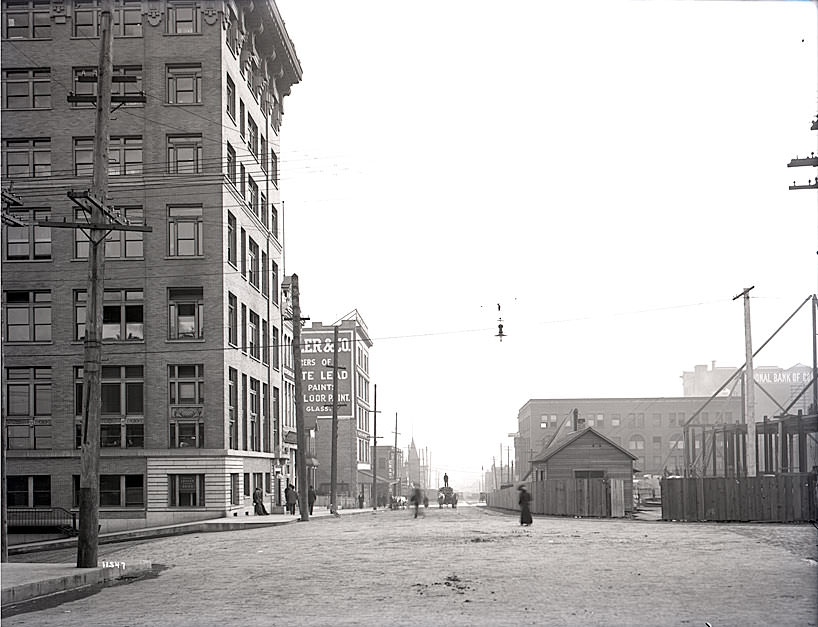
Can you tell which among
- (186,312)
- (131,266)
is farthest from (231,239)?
(131,266)

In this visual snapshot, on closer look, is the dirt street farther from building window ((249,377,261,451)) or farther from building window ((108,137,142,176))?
building window ((249,377,261,451))

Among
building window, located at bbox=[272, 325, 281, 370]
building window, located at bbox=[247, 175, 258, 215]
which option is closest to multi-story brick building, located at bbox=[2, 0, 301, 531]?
building window, located at bbox=[247, 175, 258, 215]

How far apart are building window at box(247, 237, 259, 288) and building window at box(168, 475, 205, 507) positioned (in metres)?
13.3

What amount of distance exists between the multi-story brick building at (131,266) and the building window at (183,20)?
0.22 ft

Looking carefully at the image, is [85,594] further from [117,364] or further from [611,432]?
[611,432]

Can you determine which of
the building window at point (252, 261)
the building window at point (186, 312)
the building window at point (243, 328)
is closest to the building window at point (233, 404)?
the building window at point (243, 328)

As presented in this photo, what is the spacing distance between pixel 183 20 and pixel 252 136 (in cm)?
1028

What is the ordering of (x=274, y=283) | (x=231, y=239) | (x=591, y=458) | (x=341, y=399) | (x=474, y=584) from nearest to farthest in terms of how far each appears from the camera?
(x=474, y=584), (x=231, y=239), (x=591, y=458), (x=274, y=283), (x=341, y=399)

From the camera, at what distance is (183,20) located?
168 ft

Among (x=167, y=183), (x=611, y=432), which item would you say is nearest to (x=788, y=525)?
(x=167, y=183)

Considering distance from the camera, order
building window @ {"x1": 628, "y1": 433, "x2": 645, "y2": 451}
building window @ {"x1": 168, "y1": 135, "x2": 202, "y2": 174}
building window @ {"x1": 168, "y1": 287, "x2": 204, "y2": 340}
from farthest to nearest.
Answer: building window @ {"x1": 628, "y1": 433, "x2": 645, "y2": 451}, building window @ {"x1": 168, "y1": 287, "x2": 204, "y2": 340}, building window @ {"x1": 168, "y1": 135, "x2": 202, "y2": 174}

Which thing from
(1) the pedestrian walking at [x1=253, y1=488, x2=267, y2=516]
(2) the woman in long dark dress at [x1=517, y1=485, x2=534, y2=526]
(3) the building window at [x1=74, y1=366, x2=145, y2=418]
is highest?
(3) the building window at [x1=74, y1=366, x2=145, y2=418]

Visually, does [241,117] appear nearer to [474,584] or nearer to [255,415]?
[255,415]

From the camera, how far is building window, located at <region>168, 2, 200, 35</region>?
168 ft
